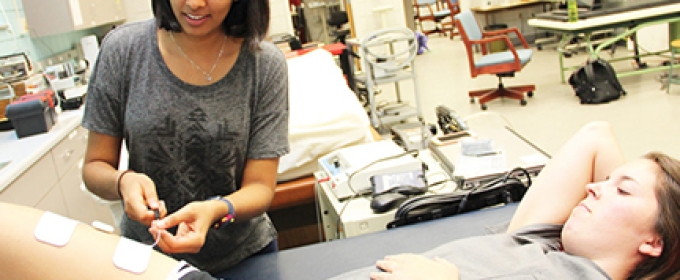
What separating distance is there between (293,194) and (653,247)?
153 centimetres

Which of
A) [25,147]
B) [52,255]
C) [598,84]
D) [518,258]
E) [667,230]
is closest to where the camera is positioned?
[52,255]

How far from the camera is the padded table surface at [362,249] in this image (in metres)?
1.48

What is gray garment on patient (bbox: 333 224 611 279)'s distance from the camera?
1172 mm

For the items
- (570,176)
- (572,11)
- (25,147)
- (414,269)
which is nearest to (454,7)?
(572,11)

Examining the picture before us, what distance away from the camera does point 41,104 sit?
2605 millimetres

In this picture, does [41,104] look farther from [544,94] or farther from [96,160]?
[544,94]

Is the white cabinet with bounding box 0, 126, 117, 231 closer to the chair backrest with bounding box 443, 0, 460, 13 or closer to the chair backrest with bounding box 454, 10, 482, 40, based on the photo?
the chair backrest with bounding box 454, 10, 482, 40

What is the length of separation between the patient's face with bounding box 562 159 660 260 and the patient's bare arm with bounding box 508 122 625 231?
194 mm

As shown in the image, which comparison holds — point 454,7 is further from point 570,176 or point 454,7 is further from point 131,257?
point 131,257

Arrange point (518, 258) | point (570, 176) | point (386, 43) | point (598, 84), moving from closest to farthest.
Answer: point (518, 258) → point (570, 176) → point (386, 43) → point (598, 84)

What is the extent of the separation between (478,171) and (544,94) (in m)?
3.97

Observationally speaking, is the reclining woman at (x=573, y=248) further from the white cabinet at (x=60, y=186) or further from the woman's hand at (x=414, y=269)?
the white cabinet at (x=60, y=186)

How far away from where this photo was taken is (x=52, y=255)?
972 millimetres

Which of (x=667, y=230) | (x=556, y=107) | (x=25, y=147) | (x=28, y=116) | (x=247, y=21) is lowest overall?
(x=556, y=107)
